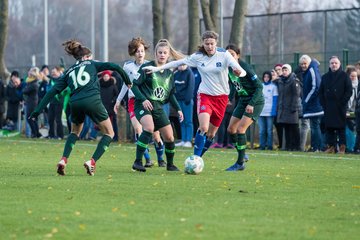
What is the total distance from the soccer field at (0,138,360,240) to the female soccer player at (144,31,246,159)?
82 centimetres

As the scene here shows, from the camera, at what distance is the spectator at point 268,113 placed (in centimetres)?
2595

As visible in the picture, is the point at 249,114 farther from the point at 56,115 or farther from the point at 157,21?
the point at 157,21

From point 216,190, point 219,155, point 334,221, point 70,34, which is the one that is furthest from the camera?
point 70,34

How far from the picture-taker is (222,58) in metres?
17.1

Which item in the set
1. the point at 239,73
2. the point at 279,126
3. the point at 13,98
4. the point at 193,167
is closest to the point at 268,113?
the point at 279,126

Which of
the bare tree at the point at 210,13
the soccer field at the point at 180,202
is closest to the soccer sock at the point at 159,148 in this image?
the soccer field at the point at 180,202

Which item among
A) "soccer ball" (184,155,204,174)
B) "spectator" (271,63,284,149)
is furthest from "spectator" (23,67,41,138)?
"soccer ball" (184,155,204,174)

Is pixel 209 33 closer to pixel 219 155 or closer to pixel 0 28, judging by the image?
pixel 219 155

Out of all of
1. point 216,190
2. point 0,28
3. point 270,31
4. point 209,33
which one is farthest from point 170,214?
point 270,31

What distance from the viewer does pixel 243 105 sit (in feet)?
58.9

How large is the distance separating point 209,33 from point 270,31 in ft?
86.5

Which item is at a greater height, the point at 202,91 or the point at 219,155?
the point at 202,91

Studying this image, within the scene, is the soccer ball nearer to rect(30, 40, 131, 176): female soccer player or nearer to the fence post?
rect(30, 40, 131, 176): female soccer player

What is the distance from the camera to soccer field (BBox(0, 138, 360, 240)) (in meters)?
10.3
